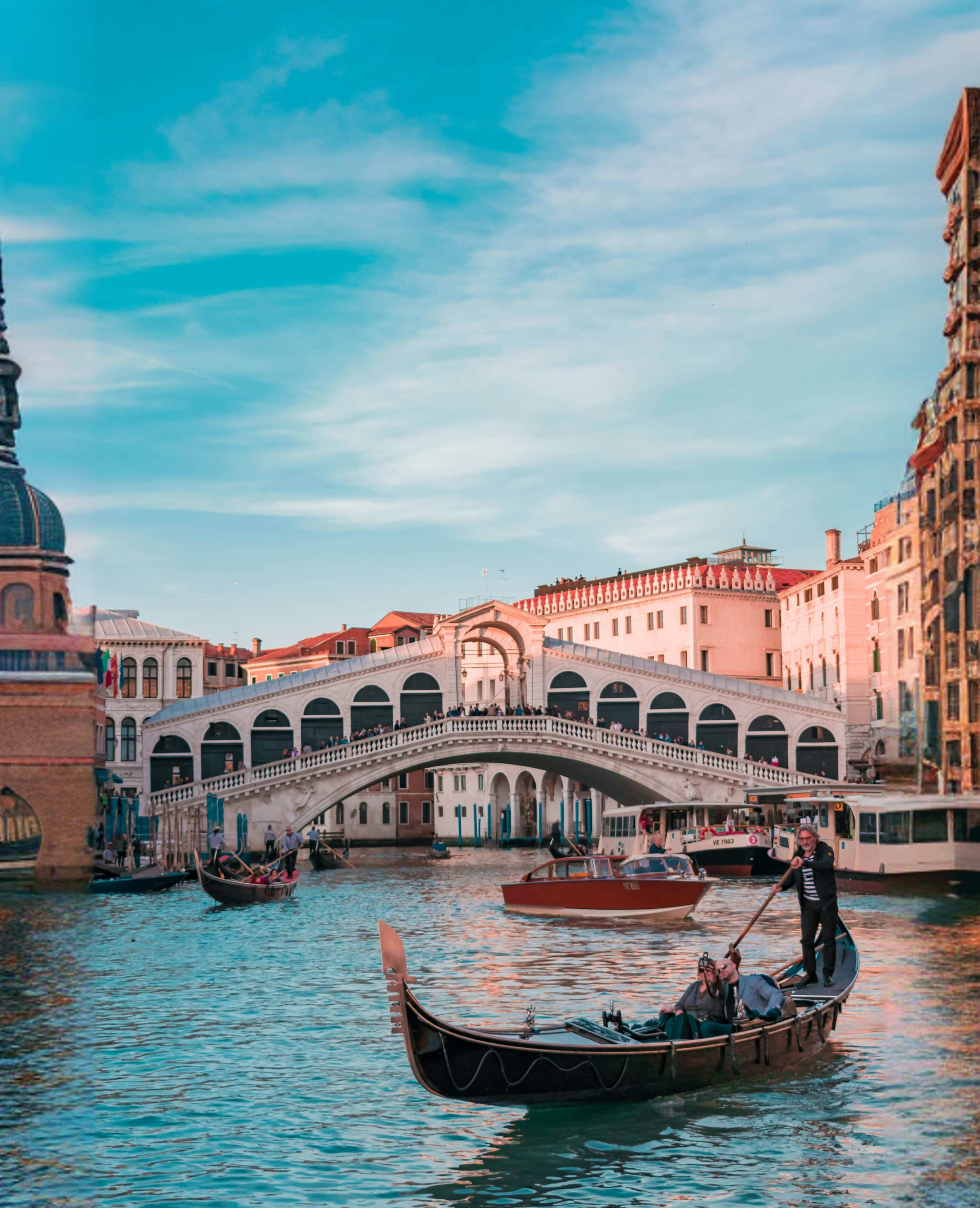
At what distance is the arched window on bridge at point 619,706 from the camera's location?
5241 cm

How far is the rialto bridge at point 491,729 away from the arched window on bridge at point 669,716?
4 centimetres

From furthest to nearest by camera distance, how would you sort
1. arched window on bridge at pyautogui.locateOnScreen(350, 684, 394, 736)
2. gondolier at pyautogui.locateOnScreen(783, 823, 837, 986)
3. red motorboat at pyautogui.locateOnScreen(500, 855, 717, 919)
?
1. arched window on bridge at pyautogui.locateOnScreen(350, 684, 394, 736)
2. red motorboat at pyautogui.locateOnScreen(500, 855, 717, 919)
3. gondolier at pyautogui.locateOnScreen(783, 823, 837, 986)

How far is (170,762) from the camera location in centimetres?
4906

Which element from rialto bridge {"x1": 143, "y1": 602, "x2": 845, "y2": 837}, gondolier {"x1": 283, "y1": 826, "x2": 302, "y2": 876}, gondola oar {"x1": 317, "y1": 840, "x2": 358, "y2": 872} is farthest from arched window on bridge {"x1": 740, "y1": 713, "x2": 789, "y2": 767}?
gondolier {"x1": 283, "y1": 826, "x2": 302, "y2": 876}

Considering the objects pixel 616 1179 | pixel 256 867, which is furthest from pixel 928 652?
pixel 616 1179

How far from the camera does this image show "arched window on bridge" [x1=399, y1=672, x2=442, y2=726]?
169 feet

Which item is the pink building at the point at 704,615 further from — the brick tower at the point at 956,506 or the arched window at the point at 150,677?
the brick tower at the point at 956,506

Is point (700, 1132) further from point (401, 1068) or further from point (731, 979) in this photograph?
point (401, 1068)

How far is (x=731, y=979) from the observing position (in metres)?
13.0

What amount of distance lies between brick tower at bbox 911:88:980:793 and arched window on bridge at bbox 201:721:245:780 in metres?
20.6

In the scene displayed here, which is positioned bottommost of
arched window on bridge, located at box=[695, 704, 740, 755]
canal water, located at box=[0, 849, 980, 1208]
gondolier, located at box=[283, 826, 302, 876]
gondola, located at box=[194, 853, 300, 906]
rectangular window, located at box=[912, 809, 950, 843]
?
canal water, located at box=[0, 849, 980, 1208]

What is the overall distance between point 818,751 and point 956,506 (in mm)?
14499

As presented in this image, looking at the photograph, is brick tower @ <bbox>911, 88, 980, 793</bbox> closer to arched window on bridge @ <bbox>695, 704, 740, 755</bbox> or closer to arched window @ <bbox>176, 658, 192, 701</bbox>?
arched window on bridge @ <bbox>695, 704, 740, 755</bbox>

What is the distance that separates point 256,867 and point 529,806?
3821 centimetres
